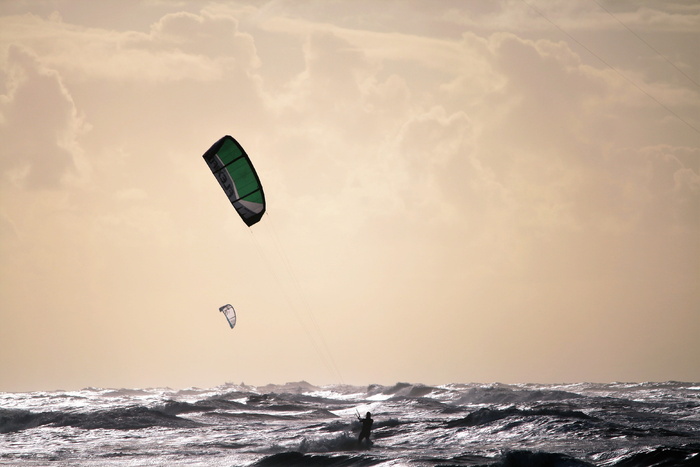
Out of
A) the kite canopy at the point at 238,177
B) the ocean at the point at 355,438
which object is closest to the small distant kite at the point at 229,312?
the ocean at the point at 355,438

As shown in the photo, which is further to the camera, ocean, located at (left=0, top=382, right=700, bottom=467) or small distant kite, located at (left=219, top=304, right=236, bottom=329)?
small distant kite, located at (left=219, top=304, right=236, bottom=329)

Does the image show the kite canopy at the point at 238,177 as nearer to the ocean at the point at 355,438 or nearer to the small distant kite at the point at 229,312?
the ocean at the point at 355,438

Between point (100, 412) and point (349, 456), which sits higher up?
point (100, 412)

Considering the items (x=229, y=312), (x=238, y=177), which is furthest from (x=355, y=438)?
(x=229, y=312)

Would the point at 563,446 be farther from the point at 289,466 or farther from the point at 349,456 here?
the point at 289,466

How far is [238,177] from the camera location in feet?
53.8

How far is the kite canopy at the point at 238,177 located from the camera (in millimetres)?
16031

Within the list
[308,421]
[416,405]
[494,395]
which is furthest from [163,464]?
[494,395]

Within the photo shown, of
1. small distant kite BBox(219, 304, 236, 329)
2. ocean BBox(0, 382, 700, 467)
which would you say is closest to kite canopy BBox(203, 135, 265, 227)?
ocean BBox(0, 382, 700, 467)

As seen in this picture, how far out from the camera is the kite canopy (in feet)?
52.6

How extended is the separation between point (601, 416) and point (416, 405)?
36.1 feet

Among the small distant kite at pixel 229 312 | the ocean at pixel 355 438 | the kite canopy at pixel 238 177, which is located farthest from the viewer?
the small distant kite at pixel 229 312

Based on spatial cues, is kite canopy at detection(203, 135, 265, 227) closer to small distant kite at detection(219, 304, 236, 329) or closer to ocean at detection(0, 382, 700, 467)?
ocean at detection(0, 382, 700, 467)

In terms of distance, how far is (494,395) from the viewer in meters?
42.7
